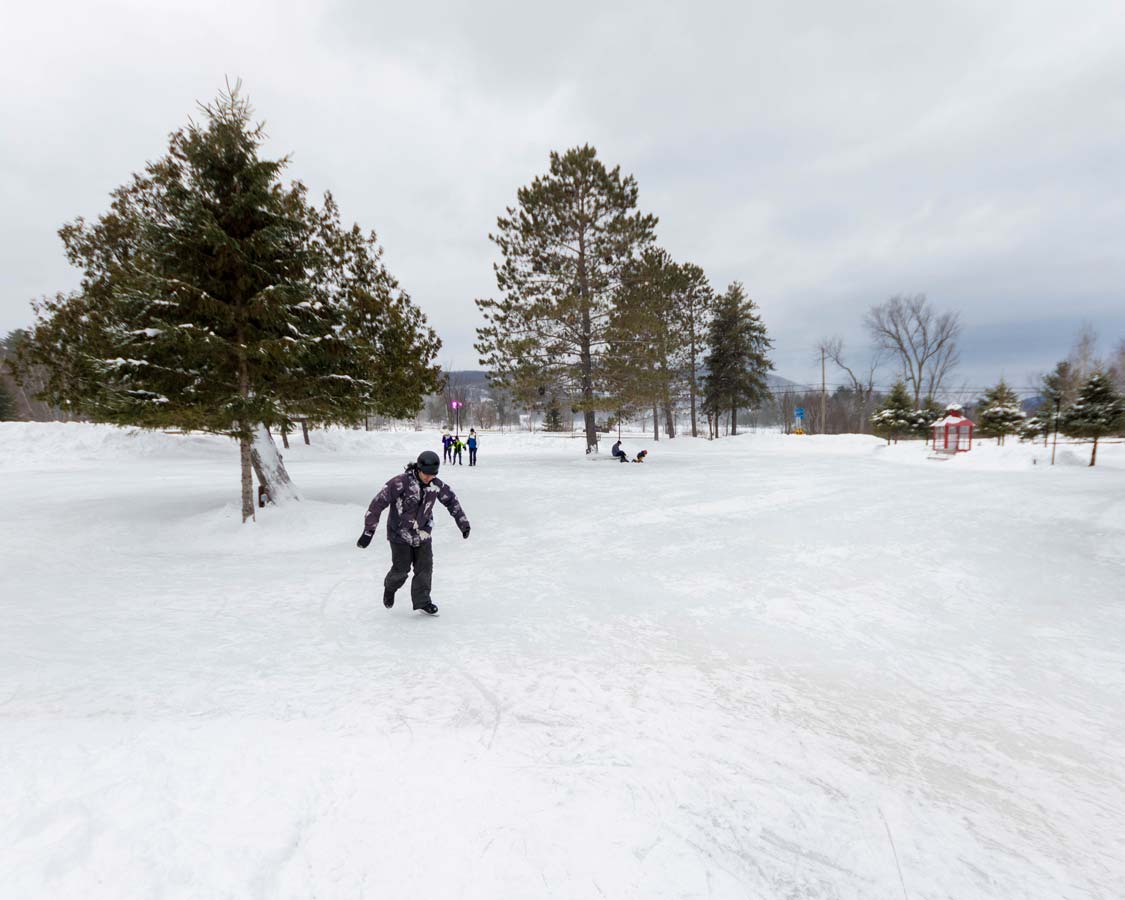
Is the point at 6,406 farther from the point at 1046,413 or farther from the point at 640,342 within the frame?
the point at 1046,413

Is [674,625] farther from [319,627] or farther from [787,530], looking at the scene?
[787,530]

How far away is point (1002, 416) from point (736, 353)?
1700cm

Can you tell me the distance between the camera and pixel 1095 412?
757 inches

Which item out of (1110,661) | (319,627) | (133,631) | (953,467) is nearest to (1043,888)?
(1110,661)

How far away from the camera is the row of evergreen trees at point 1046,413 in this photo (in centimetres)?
1924

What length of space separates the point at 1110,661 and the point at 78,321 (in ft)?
54.0

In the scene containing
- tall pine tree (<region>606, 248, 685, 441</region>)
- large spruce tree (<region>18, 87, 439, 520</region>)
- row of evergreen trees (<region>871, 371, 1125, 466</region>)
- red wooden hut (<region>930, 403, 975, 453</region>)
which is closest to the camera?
large spruce tree (<region>18, 87, 439, 520</region>)

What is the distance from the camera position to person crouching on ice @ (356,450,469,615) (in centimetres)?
532

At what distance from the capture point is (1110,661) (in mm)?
4703

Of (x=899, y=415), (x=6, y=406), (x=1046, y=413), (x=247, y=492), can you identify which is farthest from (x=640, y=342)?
→ (x=6, y=406)

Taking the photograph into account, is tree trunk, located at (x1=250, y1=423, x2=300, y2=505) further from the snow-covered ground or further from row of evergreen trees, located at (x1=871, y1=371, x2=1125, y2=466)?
row of evergreen trees, located at (x1=871, y1=371, x2=1125, y2=466)

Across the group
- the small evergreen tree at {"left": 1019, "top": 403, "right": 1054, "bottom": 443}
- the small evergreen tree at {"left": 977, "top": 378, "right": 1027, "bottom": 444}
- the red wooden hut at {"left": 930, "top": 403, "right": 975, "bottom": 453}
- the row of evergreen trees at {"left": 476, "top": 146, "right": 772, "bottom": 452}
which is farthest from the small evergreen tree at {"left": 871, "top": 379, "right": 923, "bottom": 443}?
the row of evergreen trees at {"left": 476, "top": 146, "right": 772, "bottom": 452}

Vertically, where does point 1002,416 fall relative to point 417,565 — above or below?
above

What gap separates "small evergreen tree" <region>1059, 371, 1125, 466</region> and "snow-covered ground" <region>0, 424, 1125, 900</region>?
51.5ft
